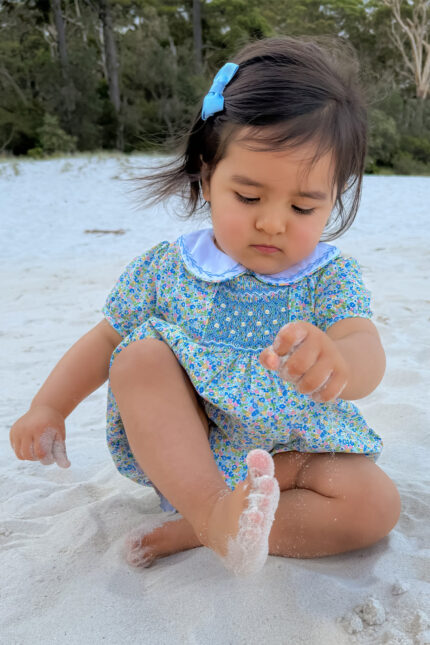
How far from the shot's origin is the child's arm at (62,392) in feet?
4.82

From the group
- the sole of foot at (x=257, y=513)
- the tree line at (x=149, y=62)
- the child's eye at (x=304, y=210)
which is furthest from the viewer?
the tree line at (x=149, y=62)

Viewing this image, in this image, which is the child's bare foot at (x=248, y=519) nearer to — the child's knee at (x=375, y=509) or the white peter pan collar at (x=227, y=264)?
the child's knee at (x=375, y=509)

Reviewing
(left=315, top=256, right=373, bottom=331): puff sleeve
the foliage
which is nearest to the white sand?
(left=315, top=256, right=373, bottom=331): puff sleeve

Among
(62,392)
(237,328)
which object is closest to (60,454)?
(62,392)

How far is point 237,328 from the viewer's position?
1.48 m

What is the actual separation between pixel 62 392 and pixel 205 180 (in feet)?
2.10

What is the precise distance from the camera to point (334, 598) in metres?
1.16

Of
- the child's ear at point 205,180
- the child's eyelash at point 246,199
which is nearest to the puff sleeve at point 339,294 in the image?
the child's eyelash at point 246,199

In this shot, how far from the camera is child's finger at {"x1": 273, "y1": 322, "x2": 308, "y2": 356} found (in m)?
1.02

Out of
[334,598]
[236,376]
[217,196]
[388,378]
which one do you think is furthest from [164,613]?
[388,378]

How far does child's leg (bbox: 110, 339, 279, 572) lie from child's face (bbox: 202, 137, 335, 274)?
31 centimetres

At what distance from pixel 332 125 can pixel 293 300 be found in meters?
0.40

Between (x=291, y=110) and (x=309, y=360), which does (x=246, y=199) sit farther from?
(x=309, y=360)

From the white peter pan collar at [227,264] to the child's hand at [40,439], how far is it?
1.62 feet
